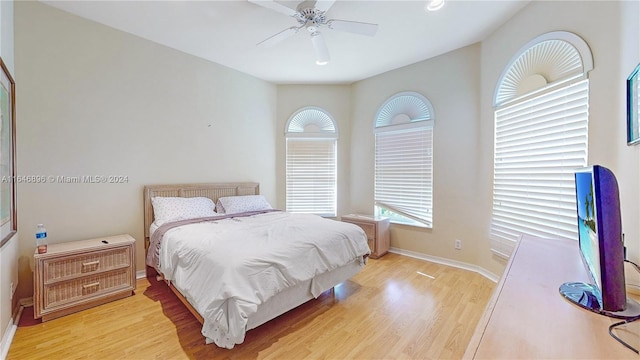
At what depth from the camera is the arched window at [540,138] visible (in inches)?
81.9

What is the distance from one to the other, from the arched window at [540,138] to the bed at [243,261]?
162 centimetres

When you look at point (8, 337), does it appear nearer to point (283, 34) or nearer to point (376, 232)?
point (283, 34)

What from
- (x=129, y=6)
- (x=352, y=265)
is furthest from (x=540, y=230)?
(x=129, y=6)

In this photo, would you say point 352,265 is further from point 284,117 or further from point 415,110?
point 284,117

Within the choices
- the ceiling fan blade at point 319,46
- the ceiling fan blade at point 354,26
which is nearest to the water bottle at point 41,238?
the ceiling fan blade at point 319,46

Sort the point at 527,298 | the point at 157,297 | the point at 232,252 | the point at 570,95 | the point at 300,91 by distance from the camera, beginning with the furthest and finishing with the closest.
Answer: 1. the point at 300,91
2. the point at 157,297
3. the point at 570,95
4. the point at 232,252
5. the point at 527,298

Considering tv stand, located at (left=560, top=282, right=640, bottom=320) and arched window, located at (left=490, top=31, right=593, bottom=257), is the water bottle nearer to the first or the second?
tv stand, located at (left=560, top=282, right=640, bottom=320)

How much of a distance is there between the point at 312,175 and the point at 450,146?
7.42ft

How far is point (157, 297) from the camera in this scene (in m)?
2.59

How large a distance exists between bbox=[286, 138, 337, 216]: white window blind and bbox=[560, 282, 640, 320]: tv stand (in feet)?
11.9

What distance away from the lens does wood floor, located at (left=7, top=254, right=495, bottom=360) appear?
1.81 m

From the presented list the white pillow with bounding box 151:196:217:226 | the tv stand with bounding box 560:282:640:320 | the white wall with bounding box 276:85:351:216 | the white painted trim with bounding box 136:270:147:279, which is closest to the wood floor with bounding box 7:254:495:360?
the white painted trim with bounding box 136:270:147:279

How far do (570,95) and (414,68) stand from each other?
6.46 feet

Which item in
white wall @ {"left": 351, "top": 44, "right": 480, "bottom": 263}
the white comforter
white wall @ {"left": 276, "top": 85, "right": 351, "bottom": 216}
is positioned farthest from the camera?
white wall @ {"left": 276, "top": 85, "right": 351, "bottom": 216}
